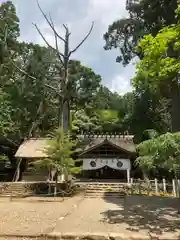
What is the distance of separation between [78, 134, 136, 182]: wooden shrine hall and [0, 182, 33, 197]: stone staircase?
237 inches

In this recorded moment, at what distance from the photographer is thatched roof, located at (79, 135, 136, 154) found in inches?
908

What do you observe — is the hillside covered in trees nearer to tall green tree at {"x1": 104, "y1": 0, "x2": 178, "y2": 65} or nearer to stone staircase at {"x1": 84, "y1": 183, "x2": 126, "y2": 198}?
tall green tree at {"x1": 104, "y1": 0, "x2": 178, "y2": 65}

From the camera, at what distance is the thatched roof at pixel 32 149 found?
869 inches

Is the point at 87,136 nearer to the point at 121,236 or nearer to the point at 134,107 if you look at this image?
the point at 134,107

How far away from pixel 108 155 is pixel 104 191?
19.2ft

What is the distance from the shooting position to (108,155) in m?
23.2

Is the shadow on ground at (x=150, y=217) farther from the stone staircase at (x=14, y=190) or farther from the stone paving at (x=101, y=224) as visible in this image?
the stone staircase at (x=14, y=190)

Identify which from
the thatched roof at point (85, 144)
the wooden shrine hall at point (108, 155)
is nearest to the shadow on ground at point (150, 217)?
the wooden shrine hall at point (108, 155)

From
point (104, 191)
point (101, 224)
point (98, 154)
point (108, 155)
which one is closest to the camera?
point (101, 224)

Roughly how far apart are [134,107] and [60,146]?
49.1ft

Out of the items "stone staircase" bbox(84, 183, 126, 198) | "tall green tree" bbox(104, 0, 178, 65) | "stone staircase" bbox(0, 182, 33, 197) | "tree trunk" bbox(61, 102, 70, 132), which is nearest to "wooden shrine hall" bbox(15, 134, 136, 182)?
"tree trunk" bbox(61, 102, 70, 132)

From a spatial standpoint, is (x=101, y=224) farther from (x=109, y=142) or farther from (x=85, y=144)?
(x=85, y=144)

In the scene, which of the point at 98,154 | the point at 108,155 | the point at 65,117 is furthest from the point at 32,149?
the point at 108,155

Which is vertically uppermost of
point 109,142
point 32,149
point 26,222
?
point 109,142
